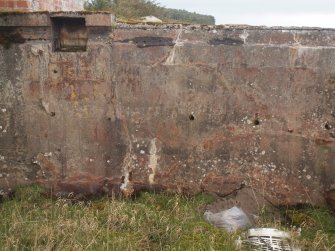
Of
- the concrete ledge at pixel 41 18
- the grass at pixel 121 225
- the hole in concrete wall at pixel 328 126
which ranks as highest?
the concrete ledge at pixel 41 18

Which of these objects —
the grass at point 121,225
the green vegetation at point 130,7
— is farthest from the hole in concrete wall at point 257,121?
the green vegetation at point 130,7

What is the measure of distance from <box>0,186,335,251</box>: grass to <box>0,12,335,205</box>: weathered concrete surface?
308mm

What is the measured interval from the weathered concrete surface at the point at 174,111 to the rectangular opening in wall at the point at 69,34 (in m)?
0.12

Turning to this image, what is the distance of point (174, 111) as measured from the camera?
5277 mm

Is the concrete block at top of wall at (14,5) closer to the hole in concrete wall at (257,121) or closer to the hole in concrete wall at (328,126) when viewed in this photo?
the hole in concrete wall at (257,121)

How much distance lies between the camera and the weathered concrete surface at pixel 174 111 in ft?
16.7

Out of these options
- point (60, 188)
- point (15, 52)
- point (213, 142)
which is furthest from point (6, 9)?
point (213, 142)

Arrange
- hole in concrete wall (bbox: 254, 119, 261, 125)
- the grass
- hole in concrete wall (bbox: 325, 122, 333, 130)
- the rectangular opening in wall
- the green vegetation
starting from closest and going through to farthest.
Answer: the grass < hole in concrete wall (bbox: 325, 122, 333, 130) < hole in concrete wall (bbox: 254, 119, 261, 125) < the rectangular opening in wall < the green vegetation

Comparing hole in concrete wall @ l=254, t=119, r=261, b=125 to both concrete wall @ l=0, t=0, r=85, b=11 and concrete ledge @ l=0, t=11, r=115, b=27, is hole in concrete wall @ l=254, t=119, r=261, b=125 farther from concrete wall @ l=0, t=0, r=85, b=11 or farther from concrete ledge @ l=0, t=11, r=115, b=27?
concrete wall @ l=0, t=0, r=85, b=11

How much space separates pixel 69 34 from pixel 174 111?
4.82 ft

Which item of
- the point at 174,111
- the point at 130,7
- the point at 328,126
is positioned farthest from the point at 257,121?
the point at 130,7

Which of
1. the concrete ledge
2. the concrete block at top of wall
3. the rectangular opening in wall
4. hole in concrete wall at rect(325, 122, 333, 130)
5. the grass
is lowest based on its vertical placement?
the grass

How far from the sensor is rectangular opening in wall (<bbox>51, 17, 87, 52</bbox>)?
5.30 metres

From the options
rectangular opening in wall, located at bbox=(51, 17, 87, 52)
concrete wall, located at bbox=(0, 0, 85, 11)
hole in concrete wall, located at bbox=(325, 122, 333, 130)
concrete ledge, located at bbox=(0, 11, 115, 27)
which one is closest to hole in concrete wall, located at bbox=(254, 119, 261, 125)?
hole in concrete wall, located at bbox=(325, 122, 333, 130)
